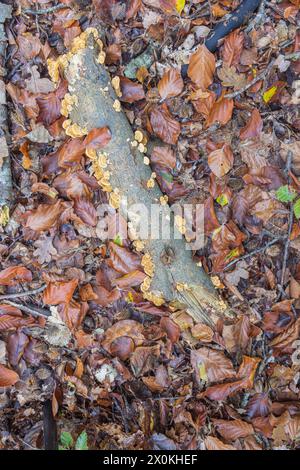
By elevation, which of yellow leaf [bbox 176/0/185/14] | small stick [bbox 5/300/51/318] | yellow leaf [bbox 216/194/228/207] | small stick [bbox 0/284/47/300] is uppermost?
yellow leaf [bbox 176/0/185/14]

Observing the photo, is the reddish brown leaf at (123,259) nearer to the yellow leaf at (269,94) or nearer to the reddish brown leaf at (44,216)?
the reddish brown leaf at (44,216)

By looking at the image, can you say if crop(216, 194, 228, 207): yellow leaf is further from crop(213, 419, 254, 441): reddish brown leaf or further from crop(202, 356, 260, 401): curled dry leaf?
crop(213, 419, 254, 441): reddish brown leaf

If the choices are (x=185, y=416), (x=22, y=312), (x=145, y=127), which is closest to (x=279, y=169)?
(x=145, y=127)

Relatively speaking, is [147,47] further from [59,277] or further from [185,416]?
[185,416]

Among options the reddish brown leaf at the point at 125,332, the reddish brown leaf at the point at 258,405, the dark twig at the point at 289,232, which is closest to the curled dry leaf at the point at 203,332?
the reddish brown leaf at the point at 125,332

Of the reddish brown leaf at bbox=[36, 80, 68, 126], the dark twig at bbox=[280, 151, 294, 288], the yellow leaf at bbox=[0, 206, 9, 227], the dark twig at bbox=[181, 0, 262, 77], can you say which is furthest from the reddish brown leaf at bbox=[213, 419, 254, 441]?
the dark twig at bbox=[181, 0, 262, 77]

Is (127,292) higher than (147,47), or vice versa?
(147,47)
